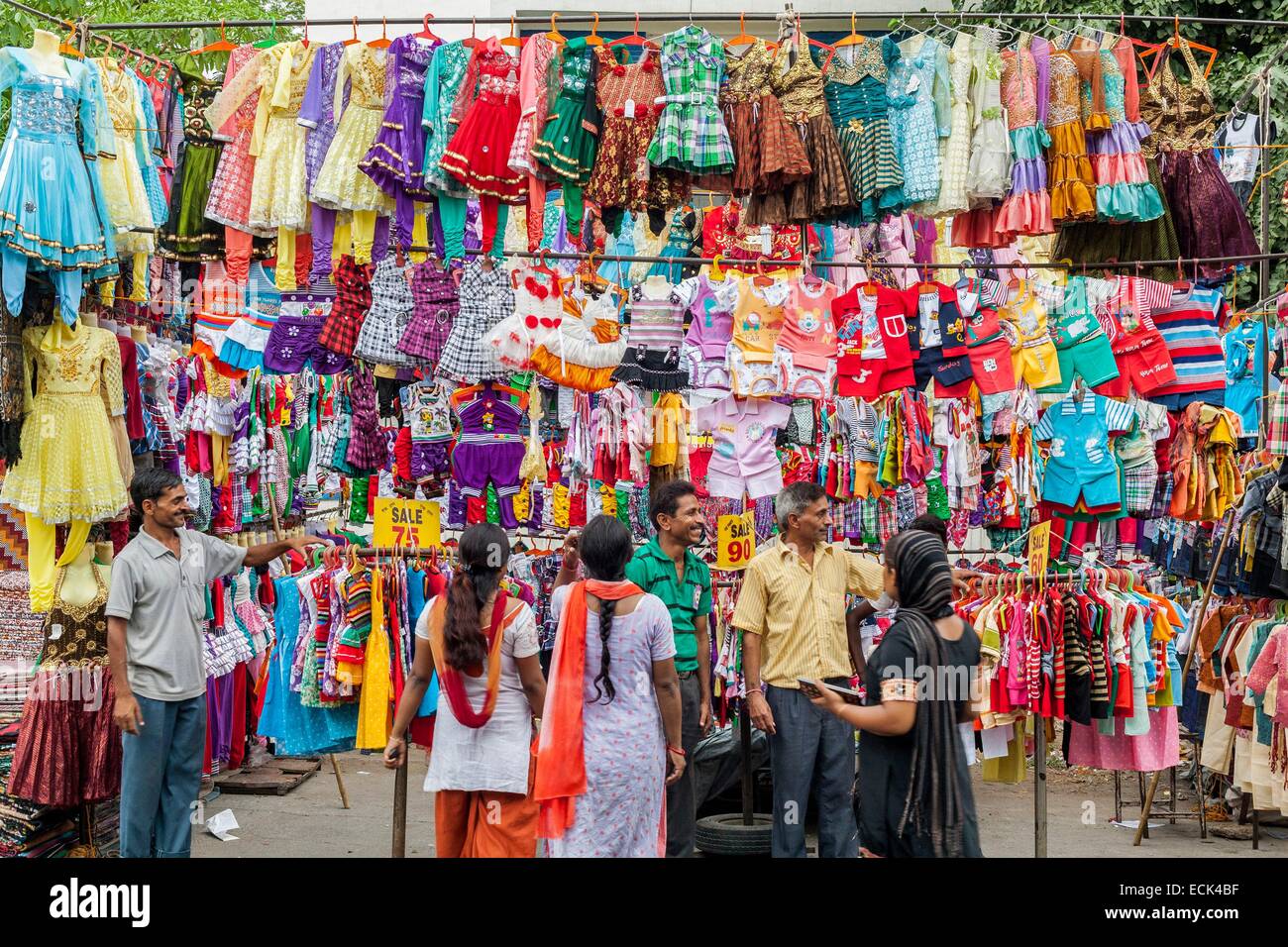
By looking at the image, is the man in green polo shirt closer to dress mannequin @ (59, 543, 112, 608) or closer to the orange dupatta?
the orange dupatta

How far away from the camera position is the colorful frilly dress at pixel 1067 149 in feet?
21.5

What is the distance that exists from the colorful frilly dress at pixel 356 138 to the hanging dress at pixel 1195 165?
4137 millimetres

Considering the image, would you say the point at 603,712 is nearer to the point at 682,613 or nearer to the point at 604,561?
the point at 604,561

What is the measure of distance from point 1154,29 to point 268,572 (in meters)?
9.34

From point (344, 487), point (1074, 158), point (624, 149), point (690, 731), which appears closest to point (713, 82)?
point (624, 149)

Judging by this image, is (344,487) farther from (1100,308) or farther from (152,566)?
(1100,308)

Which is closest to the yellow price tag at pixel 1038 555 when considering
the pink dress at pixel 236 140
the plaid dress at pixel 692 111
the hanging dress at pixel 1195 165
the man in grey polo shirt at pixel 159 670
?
the hanging dress at pixel 1195 165

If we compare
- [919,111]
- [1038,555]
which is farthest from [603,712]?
[919,111]

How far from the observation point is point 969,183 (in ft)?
21.9

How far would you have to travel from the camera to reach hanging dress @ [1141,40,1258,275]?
6809mm

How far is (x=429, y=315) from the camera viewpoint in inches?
271

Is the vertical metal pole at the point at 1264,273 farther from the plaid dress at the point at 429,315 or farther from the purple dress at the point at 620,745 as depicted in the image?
the plaid dress at the point at 429,315

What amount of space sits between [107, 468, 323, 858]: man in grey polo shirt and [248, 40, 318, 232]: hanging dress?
5.86ft

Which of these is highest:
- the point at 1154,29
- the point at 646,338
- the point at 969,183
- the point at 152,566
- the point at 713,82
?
the point at 1154,29
